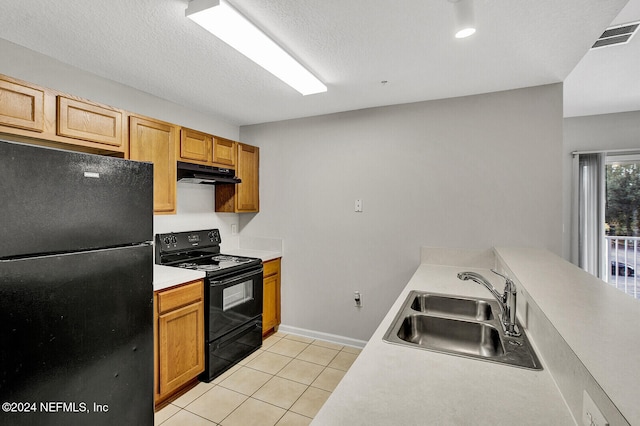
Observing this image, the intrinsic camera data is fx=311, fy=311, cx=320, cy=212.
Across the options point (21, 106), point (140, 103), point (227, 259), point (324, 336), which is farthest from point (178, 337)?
point (140, 103)

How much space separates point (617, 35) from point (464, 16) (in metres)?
1.34

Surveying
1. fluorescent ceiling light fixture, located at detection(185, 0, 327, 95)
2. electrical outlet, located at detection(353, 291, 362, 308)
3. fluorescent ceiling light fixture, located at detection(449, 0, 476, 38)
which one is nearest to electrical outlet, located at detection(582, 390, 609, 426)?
fluorescent ceiling light fixture, located at detection(449, 0, 476, 38)

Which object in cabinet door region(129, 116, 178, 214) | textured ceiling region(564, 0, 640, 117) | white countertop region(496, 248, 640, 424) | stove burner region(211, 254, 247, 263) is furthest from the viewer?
stove burner region(211, 254, 247, 263)

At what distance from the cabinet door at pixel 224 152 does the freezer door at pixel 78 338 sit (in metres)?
1.36

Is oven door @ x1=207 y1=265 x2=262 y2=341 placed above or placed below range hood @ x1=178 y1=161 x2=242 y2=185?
below

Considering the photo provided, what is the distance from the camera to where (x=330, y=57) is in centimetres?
199

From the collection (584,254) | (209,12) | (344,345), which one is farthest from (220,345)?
(584,254)

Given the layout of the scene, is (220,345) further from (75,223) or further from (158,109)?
(158,109)

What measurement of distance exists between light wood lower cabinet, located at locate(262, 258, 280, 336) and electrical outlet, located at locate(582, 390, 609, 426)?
9.00 feet

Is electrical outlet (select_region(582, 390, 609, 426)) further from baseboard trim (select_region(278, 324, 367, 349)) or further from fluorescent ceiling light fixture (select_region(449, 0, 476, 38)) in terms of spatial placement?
baseboard trim (select_region(278, 324, 367, 349))

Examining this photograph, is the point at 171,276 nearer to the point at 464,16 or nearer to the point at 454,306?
the point at 454,306

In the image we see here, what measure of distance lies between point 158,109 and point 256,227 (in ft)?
5.17

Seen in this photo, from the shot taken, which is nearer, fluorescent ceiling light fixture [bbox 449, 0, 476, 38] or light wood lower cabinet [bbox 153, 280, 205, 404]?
fluorescent ceiling light fixture [bbox 449, 0, 476, 38]

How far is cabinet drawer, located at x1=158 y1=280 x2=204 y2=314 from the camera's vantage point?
2115mm
